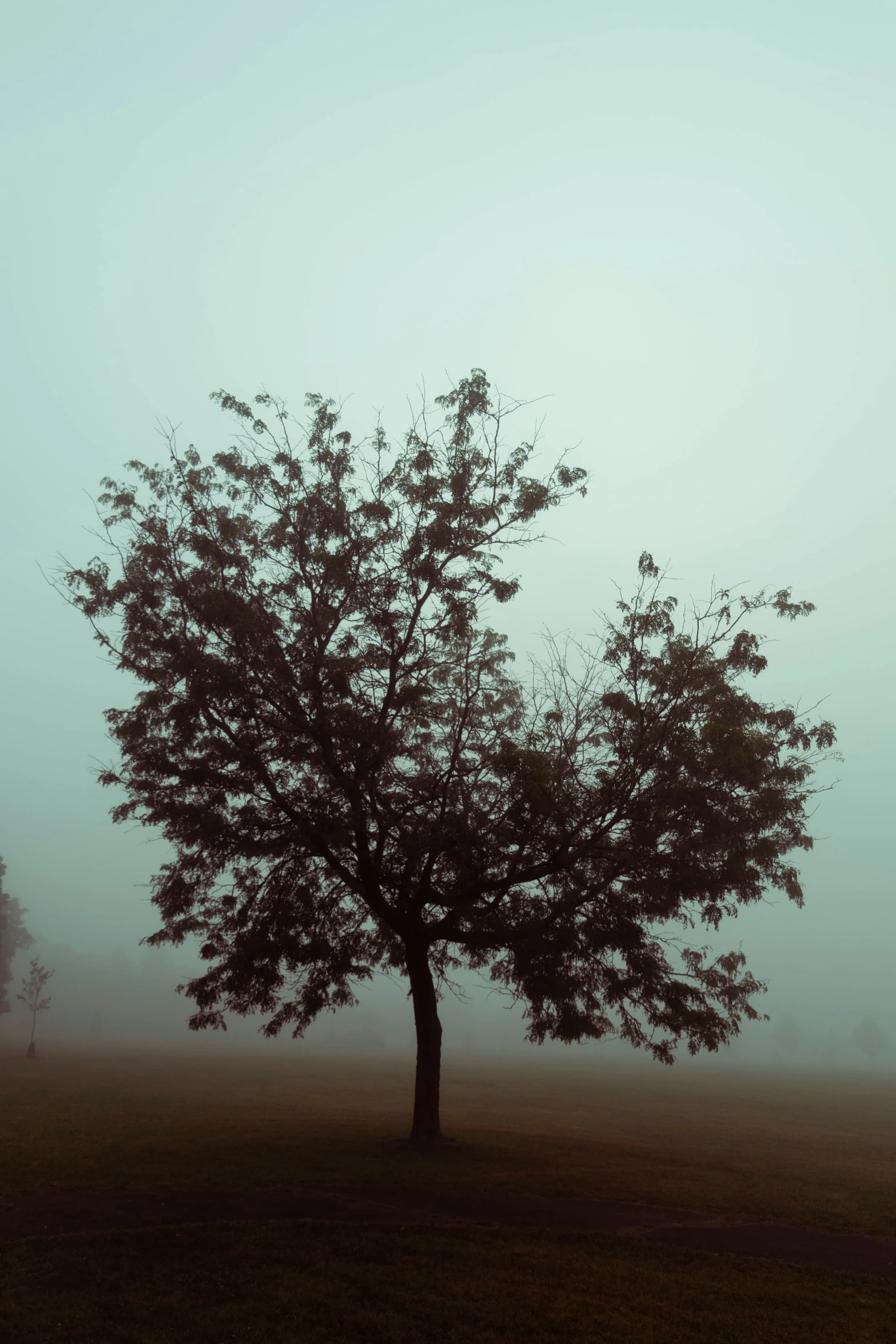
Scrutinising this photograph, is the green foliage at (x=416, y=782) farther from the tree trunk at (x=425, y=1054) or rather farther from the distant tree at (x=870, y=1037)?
the distant tree at (x=870, y=1037)

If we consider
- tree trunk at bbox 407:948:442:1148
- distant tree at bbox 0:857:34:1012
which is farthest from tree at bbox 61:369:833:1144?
distant tree at bbox 0:857:34:1012

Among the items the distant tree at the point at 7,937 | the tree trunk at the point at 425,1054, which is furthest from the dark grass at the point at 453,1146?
the distant tree at the point at 7,937

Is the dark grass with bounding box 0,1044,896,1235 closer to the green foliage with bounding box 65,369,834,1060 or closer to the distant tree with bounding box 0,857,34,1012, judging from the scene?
the green foliage with bounding box 65,369,834,1060

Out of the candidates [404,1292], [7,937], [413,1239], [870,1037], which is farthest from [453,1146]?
[870,1037]

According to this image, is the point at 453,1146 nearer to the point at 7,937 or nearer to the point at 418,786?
the point at 418,786

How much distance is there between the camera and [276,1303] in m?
12.2

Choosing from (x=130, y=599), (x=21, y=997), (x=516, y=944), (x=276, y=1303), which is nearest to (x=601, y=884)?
(x=516, y=944)

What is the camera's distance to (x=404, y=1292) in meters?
12.8

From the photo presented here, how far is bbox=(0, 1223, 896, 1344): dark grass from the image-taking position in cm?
1147

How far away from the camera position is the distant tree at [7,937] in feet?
259

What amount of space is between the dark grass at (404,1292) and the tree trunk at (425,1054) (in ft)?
29.0

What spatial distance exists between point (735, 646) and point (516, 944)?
10370 mm

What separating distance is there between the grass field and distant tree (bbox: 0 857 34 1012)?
43724 millimetres

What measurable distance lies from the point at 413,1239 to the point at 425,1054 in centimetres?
940
